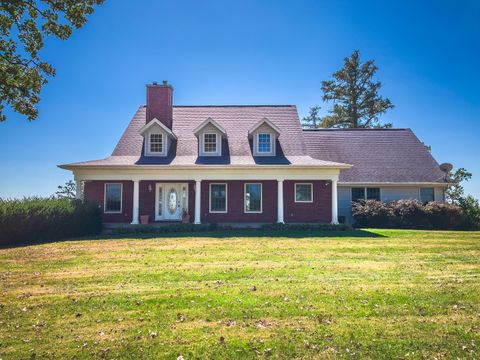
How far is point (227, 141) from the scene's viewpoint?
23719 mm

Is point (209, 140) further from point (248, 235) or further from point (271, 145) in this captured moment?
point (248, 235)

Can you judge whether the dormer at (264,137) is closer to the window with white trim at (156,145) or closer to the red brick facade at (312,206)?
the red brick facade at (312,206)

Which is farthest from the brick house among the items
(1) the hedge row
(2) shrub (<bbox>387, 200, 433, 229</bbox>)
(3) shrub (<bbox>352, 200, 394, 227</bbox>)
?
(2) shrub (<bbox>387, 200, 433, 229</bbox>)

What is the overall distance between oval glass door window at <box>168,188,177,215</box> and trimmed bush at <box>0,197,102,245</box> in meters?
4.43

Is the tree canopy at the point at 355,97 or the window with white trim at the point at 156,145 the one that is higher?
the tree canopy at the point at 355,97

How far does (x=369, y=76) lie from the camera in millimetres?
43000

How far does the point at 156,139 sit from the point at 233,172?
574 centimetres

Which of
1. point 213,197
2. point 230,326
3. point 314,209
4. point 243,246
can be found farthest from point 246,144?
point 230,326

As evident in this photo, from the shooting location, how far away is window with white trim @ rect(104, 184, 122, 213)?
22.2 m

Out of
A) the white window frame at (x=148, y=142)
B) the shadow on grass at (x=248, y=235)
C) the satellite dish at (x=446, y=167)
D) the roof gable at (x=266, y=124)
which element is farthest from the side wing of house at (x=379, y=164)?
the white window frame at (x=148, y=142)

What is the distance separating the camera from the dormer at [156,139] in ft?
74.0

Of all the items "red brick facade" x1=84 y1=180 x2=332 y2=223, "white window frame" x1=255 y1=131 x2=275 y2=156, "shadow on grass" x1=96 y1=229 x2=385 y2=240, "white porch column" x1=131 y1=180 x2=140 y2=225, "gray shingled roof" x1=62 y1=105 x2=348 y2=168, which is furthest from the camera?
"white window frame" x1=255 y1=131 x2=275 y2=156

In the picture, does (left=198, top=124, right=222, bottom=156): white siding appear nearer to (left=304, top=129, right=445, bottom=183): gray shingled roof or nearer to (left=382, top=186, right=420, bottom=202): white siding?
(left=304, top=129, right=445, bottom=183): gray shingled roof

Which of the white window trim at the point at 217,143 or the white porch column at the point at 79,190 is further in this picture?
the white window trim at the point at 217,143
